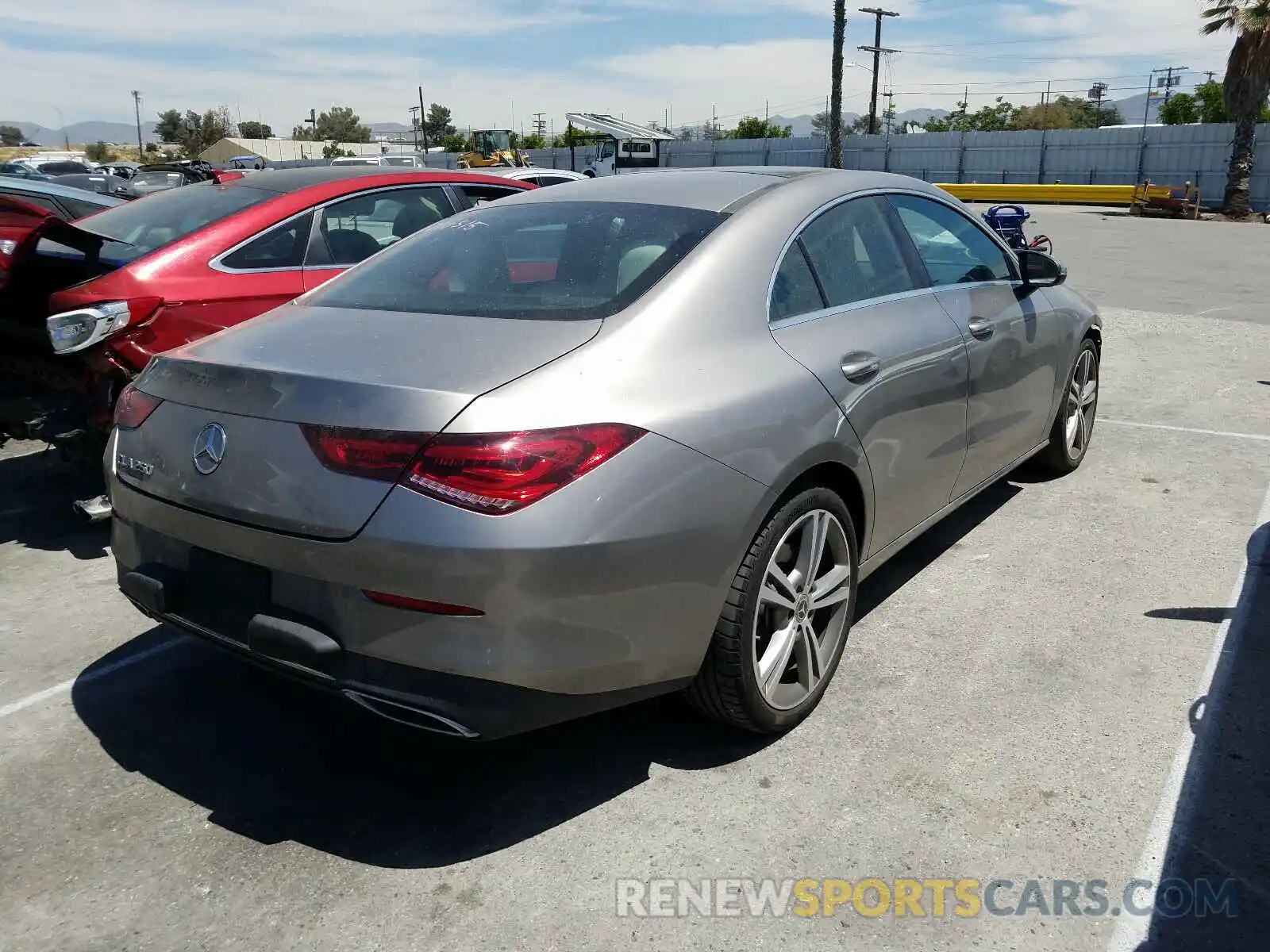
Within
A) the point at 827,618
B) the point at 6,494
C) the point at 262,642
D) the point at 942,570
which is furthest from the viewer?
the point at 6,494

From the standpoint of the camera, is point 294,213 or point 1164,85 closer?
point 294,213

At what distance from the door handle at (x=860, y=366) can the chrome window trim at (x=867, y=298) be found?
16cm

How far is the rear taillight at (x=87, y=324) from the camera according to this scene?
14.2ft

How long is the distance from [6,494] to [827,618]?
15.2 feet

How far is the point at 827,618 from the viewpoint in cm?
332

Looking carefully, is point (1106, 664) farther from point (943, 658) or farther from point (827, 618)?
point (827, 618)

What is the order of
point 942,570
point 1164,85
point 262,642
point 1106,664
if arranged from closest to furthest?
point 262,642 → point 1106,664 → point 942,570 → point 1164,85

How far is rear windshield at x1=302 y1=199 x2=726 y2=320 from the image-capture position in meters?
2.94

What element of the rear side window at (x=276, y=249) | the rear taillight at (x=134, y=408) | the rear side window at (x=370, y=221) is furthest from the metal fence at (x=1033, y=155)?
the rear taillight at (x=134, y=408)

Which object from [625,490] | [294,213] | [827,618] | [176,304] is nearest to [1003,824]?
[827,618]

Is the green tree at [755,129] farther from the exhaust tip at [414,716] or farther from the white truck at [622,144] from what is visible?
the exhaust tip at [414,716]

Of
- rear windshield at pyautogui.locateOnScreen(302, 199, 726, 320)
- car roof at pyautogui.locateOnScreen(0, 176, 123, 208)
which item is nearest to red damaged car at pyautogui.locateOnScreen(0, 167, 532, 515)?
rear windshield at pyautogui.locateOnScreen(302, 199, 726, 320)

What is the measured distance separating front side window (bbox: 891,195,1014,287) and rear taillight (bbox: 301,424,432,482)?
7.93 ft

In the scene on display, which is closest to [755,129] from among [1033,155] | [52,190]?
[1033,155]
